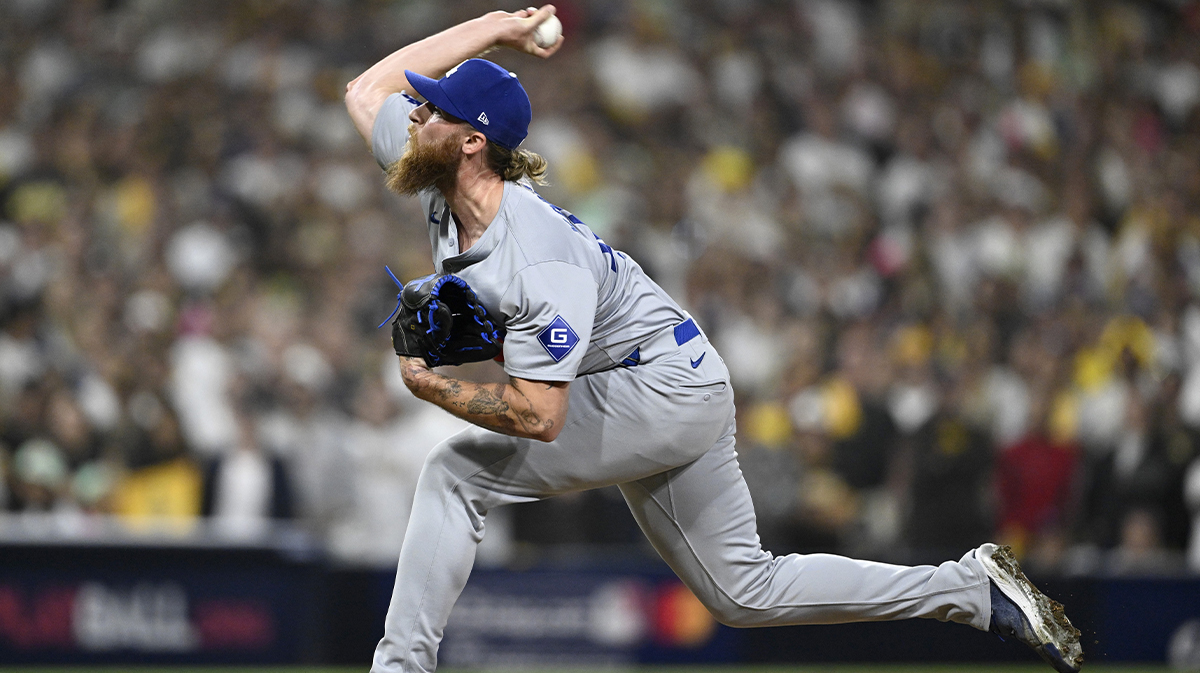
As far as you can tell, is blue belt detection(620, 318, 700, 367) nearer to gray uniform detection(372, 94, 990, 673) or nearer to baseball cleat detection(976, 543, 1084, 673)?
gray uniform detection(372, 94, 990, 673)

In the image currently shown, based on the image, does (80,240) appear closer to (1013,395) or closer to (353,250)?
(353,250)

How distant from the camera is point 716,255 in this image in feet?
35.1

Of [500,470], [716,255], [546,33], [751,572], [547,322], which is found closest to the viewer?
[547,322]

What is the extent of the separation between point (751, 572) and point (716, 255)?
21.2 ft

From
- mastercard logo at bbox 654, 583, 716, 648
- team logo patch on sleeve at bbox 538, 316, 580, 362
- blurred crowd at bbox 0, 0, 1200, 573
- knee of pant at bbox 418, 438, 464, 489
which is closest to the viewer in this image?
team logo patch on sleeve at bbox 538, 316, 580, 362

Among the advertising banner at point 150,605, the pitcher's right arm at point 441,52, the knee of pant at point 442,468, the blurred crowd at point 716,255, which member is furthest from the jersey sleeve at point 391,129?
the blurred crowd at point 716,255

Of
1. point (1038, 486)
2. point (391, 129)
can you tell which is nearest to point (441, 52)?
point (391, 129)

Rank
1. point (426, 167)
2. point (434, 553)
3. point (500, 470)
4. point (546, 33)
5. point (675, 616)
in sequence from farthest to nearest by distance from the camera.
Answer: point (675, 616)
point (546, 33)
point (500, 470)
point (434, 553)
point (426, 167)

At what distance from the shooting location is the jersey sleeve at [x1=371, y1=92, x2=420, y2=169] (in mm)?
4367

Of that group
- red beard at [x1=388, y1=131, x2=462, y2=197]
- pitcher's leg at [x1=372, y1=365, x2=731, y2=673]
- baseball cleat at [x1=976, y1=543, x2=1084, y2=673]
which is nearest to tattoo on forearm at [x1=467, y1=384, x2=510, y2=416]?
pitcher's leg at [x1=372, y1=365, x2=731, y2=673]

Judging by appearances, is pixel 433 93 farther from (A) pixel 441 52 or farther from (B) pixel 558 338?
(B) pixel 558 338

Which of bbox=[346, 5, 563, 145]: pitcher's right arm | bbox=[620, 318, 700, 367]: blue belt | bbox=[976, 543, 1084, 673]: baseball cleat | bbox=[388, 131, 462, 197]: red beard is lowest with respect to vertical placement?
bbox=[976, 543, 1084, 673]: baseball cleat

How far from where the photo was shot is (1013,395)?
999cm

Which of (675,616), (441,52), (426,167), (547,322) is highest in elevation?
(441,52)
